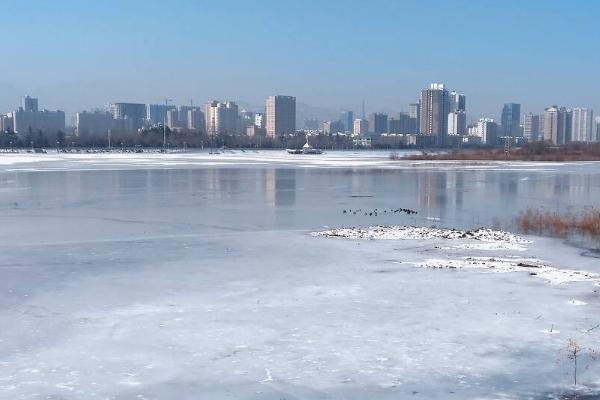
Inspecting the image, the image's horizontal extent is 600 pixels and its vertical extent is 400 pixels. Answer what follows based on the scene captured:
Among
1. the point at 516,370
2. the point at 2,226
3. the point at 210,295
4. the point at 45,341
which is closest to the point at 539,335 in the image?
the point at 516,370

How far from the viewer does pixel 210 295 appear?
911cm

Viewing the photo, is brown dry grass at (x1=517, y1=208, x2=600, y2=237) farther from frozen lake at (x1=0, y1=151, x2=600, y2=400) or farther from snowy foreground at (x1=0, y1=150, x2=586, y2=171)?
snowy foreground at (x1=0, y1=150, x2=586, y2=171)

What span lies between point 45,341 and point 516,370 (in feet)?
15.0

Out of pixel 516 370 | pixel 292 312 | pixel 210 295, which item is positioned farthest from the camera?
pixel 210 295

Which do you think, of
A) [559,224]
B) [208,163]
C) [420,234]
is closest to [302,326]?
[420,234]

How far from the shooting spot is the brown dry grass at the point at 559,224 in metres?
15.4

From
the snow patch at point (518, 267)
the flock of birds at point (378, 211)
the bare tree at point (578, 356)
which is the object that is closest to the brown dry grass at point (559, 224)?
the flock of birds at point (378, 211)

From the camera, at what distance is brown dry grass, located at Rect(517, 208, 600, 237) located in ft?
50.7

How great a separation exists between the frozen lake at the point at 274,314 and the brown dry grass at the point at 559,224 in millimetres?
757

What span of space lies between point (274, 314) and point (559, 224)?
1020cm

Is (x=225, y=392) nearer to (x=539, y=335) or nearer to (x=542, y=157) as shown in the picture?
(x=539, y=335)

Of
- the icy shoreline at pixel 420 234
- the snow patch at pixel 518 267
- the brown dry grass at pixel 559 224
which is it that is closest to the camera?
the snow patch at pixel 518 267

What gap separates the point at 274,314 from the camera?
8.12 metres

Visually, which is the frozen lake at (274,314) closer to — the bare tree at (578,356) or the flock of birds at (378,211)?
the bare tree at (578,356)
